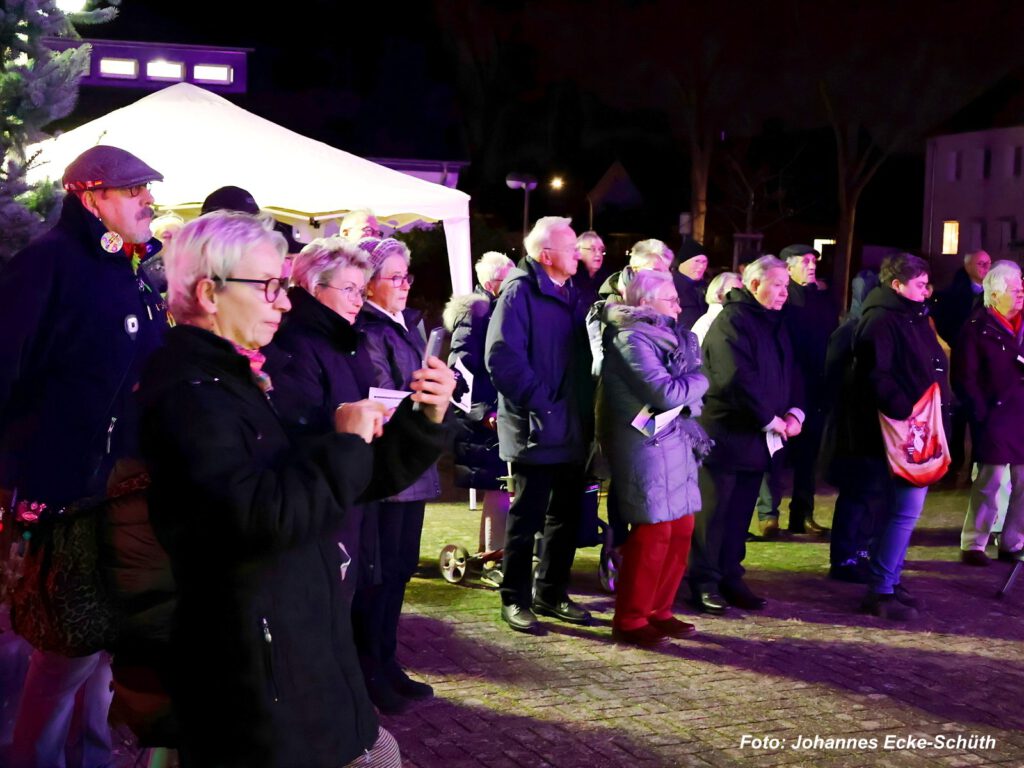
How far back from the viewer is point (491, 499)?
9008 millimetres

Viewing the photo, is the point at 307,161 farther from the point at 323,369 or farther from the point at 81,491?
the point at 81,491

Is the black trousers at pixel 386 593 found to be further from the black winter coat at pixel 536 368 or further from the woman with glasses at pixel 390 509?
the black winter coat at pixel 536 368

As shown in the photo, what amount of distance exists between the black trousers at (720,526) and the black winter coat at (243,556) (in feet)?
18.1

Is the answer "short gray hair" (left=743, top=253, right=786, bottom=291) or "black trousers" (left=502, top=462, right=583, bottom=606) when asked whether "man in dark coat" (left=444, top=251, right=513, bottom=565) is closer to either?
"black trousers" (left=502, top=462, right=583, bottom=606)

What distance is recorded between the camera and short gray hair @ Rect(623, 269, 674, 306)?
286 inches

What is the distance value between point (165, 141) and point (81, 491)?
20.1ft

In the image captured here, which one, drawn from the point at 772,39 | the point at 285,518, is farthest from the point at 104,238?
the point at 772,39

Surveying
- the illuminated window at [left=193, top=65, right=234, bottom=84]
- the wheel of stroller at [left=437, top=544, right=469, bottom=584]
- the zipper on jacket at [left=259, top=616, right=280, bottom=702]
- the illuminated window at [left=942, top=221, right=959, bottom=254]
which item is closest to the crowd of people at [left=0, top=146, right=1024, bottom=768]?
the zipper on jacket at [left=259, top=616, right=280, bottom=702]

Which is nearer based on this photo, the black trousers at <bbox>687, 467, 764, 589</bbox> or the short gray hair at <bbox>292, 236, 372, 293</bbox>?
the short gray hair at <bbox>292, 236, 372, 293</bbox>

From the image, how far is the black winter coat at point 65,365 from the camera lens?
4.48 m

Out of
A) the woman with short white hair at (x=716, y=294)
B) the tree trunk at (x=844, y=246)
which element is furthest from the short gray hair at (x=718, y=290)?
the tree trunk at (x=844, y=246)

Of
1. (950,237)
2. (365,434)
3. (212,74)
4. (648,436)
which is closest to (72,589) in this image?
(365,434)

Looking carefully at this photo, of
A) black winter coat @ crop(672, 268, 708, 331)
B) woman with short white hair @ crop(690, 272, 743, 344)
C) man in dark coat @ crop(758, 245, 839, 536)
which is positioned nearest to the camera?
woman with short white hair @ crop(690, 272, 743, 344)

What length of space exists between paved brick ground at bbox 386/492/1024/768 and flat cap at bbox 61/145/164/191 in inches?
102
